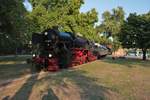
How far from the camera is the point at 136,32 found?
158 ft

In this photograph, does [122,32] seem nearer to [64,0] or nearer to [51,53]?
[64,0]

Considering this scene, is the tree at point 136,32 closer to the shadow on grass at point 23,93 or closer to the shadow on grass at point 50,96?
the shadow on grass at point 23,93

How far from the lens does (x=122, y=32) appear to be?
5031 cm

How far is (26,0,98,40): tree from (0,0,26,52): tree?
794 inches

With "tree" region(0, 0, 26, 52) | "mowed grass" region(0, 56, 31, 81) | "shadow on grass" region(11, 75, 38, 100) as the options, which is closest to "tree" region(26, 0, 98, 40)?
"tree" region(0, 0, 26, 52)

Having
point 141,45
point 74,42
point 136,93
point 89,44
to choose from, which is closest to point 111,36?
point 141,45

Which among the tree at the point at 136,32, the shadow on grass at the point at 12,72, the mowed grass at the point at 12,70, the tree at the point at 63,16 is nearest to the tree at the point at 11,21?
the mowed grass at the point at 12,70

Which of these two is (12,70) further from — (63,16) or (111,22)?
(111,22)

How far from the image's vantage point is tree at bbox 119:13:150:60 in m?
47.7

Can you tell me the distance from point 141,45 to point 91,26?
51.5ft

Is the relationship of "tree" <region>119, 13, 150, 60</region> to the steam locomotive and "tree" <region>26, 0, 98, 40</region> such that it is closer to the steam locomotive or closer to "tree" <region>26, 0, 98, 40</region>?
"tree" <region>26, 0, 98, 40</region>

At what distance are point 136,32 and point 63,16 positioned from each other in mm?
14462

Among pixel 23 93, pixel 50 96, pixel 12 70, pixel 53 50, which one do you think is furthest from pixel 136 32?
pixel 50 96

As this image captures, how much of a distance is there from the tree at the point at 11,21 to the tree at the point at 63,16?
794 inches
